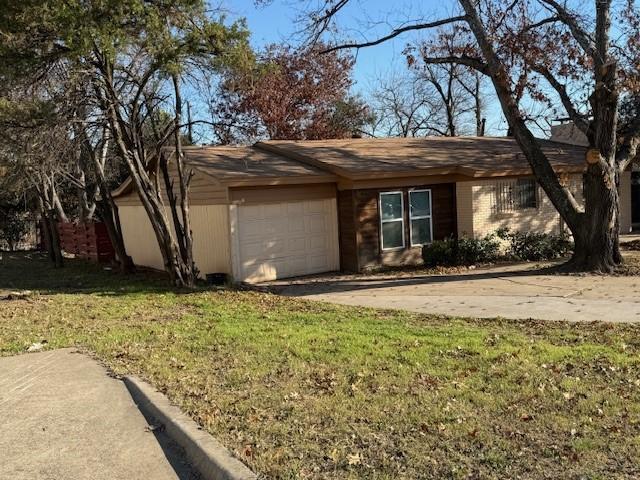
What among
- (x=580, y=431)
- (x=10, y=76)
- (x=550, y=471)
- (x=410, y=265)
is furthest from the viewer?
(x=410, y=265)

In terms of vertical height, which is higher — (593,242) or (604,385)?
(593,242)

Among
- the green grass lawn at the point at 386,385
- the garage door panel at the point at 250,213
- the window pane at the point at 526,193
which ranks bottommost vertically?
the green grass lawn at the point at 386,385

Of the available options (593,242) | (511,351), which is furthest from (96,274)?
(511,351)

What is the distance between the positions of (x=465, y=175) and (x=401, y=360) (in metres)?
11.9

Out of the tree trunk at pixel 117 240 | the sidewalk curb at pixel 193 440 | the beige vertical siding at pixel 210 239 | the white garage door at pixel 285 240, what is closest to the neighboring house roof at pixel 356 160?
the white garage door at pixel 285 240

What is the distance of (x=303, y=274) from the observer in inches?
647

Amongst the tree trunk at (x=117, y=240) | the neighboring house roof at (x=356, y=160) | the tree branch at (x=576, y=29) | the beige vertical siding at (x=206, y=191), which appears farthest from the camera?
the tree trunk at (x=117, y=240)

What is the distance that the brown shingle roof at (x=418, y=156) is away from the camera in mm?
16953

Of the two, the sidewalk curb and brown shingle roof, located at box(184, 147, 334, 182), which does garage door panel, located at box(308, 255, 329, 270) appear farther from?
the sidewalk curb

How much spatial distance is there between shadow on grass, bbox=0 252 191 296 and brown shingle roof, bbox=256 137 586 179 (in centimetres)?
519

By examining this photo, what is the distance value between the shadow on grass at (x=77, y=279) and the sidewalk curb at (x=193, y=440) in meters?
8.43

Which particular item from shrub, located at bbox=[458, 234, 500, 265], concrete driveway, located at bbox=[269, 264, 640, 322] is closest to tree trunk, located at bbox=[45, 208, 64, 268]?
concrete driveway, located at bbox=[269, 264, 640, 322]

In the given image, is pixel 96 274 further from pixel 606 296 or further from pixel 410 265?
pixel 606 296

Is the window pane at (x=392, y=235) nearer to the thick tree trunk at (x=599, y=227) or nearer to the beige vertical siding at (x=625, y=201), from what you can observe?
the thick tree trunk at (x=599, y=227)
